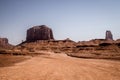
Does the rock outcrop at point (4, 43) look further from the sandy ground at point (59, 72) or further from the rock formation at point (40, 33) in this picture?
the sandy ground at point (59, 72)

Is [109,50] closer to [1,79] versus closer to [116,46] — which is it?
[116,46]

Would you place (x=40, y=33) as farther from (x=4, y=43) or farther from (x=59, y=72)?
(x=59, y=72)

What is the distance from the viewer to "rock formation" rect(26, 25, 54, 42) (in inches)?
6614

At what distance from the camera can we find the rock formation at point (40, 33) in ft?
551

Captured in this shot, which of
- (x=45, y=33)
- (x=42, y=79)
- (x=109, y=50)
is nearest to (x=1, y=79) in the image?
(x=42, y=79)

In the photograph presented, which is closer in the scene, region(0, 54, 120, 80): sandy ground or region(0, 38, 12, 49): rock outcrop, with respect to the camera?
region(0, 54, 120, 80): sandy ground

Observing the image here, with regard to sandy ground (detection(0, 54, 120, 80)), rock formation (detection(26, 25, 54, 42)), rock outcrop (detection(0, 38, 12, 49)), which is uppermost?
rock formation (detection(26, 25, 54, 42))

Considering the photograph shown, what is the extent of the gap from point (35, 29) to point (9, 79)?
163m

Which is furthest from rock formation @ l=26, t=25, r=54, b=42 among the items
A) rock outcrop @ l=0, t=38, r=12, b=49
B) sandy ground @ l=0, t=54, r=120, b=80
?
sandy ground @ l=0, t=54, r=120, b=80

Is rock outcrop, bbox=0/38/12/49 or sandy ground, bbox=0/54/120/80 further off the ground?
rock outcrop, bbox=0/38/12/49

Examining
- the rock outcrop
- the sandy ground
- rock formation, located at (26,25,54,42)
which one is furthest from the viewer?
rock formation, located at (26,25,54,42)

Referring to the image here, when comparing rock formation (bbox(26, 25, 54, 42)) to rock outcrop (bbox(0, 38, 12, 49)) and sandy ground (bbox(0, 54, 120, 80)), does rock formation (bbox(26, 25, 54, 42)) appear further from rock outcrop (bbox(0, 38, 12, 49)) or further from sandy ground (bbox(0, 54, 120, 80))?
sandy ground (bbox(0, 54, 120, 80))

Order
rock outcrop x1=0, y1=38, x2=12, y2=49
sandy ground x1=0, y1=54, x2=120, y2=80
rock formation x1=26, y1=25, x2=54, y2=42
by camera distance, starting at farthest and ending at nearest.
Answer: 1. rock formation x1=26, y1=25, x2=54, y2=42
2. rock outcrop x1=0, y1=38, x2=12, y2=49
3. sandy ground x1=0, y1=54, x2=120, y2=80


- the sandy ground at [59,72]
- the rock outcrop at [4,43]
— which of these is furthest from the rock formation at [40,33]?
the sandy ground at [59,72]
